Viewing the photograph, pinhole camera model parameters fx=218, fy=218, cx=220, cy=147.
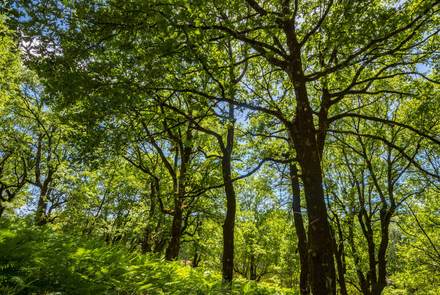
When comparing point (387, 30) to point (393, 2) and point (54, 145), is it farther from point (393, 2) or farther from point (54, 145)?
point (54, 145)

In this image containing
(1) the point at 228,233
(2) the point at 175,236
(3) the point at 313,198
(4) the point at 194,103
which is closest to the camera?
(3) the point at 313,198

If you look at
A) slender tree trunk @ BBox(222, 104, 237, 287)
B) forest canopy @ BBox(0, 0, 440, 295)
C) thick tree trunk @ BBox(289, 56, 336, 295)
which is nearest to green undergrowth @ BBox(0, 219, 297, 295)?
forest canopy @ BBox(0, 0, 440, 295)

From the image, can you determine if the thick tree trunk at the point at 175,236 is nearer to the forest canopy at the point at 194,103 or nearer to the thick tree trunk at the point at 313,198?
the forest canopy at the point at 194,103

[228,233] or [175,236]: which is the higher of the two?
[228,233]

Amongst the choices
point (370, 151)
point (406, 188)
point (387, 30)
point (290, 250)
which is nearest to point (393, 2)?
point (387, 30)

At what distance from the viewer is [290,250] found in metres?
22.5

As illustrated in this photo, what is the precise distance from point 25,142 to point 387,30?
861 inches

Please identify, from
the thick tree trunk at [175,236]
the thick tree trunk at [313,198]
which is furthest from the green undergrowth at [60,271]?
the thick tree trunk at [175,236]

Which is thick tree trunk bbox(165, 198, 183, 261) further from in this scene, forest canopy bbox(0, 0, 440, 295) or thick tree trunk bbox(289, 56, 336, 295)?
thick tree trunk bbox(289, 56, 336, 295)

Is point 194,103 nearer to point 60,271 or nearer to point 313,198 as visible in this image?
point 313,198

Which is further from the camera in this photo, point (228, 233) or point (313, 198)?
point (228, 233)

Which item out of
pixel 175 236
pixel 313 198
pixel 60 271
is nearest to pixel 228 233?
pixel 313 198

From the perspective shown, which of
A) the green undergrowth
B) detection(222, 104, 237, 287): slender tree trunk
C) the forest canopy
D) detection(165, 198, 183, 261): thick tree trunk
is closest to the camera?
the green undergrowth

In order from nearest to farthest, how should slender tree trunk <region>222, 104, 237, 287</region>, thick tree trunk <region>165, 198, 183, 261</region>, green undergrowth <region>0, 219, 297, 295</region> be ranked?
green undergrowth <region>0, 219, 297, 295</region>
slender tree trunk <region>222, 104, 237, 287</region>
thick tree trunk <region>165, 198, 183, 261</region>
